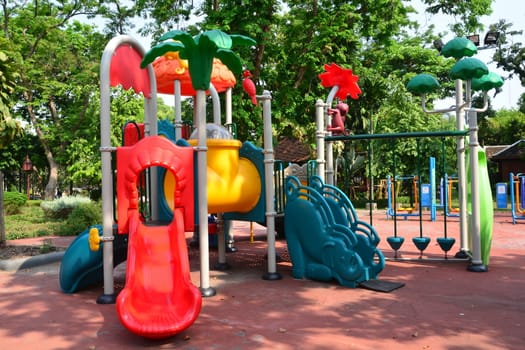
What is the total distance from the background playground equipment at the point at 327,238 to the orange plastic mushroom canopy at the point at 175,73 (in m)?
2.49

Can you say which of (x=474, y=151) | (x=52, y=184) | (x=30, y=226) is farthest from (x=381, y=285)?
(x=52, y=184)

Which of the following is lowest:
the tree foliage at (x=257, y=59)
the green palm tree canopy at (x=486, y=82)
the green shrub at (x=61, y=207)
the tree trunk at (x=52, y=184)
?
the green shrub at (x=61, y=207)

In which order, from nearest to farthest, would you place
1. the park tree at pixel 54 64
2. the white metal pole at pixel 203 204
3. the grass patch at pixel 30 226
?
the white metal pole at pixel 203 204, the grass patch at pixel 30 226, the park tree at pixel 54 64

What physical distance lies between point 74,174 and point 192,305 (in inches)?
866

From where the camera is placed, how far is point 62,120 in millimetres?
26875

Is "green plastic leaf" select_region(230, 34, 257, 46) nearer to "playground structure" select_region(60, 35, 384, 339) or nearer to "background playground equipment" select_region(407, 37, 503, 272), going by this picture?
"playground structure" select_region(60, 35, 384, 339)

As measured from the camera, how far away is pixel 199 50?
18.4 feet

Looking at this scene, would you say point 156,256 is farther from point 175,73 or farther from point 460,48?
point 460,48

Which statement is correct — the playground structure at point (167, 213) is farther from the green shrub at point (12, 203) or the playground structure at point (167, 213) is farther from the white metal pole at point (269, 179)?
the green shrub at point (12, 203)

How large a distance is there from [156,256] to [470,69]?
17.1 feet

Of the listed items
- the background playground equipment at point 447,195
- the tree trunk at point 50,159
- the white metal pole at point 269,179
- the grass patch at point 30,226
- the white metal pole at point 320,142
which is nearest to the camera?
Answer: the white metal pole at point 269,179

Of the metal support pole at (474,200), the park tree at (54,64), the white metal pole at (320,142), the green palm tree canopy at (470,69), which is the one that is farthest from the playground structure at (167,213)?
the park tree at (54,64)

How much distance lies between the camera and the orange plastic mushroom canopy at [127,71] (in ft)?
20.6

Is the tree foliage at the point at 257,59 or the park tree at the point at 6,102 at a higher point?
the tree foliage at the point at 257,59
